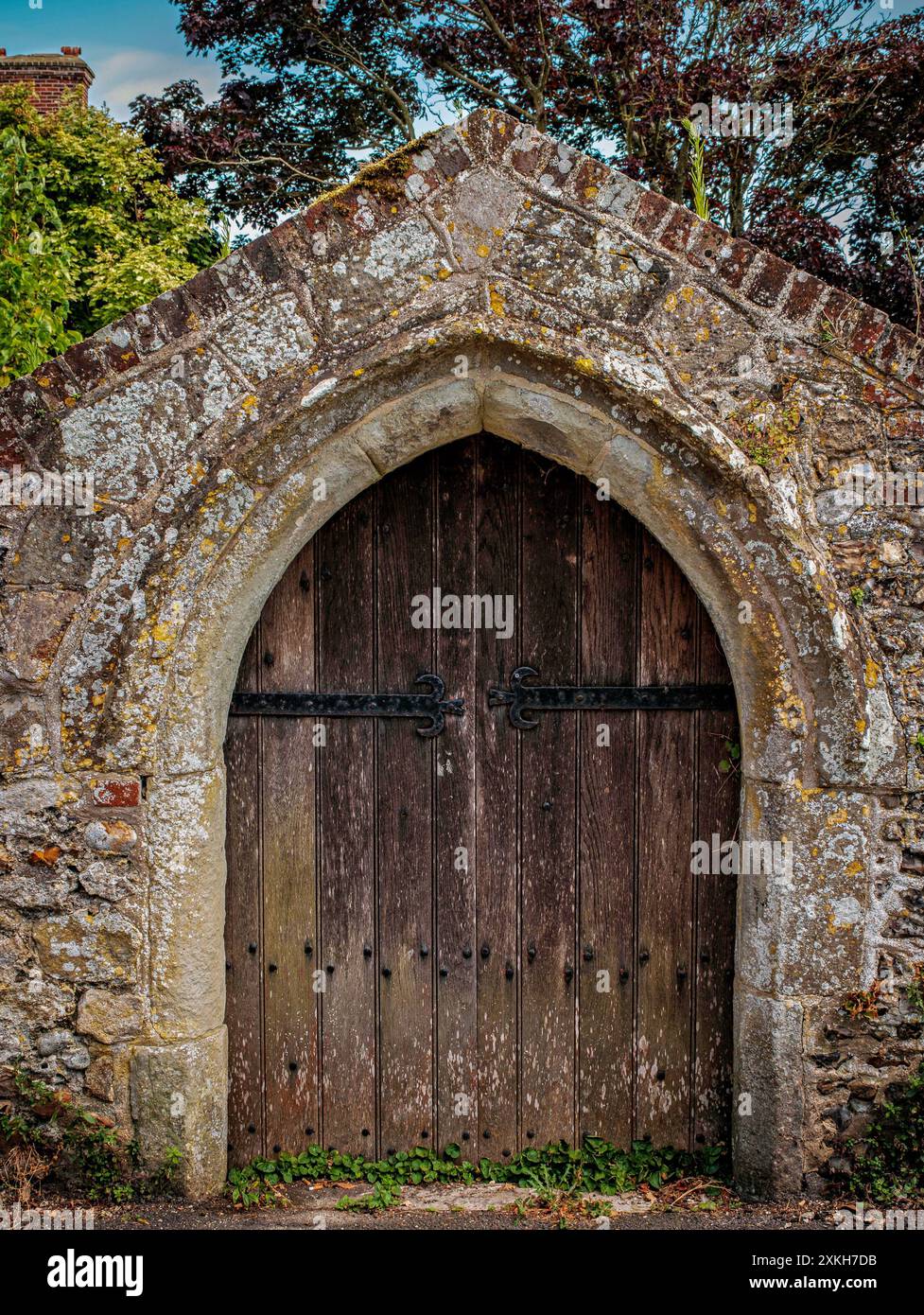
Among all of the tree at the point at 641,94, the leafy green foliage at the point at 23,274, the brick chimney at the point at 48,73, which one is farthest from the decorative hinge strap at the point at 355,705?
the brick chimney at the point at 48,73

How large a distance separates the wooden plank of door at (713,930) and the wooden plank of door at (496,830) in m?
0.59

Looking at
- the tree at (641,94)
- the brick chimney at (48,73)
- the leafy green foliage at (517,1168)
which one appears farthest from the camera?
the brick chimney at (48,73)

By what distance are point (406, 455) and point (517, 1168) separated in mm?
2292

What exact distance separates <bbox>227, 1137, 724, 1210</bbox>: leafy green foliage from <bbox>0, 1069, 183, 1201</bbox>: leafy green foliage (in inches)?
14.0

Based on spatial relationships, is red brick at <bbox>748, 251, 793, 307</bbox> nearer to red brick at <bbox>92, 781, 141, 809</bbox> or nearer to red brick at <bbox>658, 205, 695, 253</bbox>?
red brick at <bbox>658, 205, 695, 253</bbox>

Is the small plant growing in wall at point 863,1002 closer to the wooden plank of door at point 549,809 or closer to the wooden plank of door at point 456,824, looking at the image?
the wooden plank of door at point 549,809

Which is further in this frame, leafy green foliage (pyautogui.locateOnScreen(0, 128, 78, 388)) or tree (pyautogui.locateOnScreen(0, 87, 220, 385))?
tree (pyautogui.locateOnScreen(0, 87, 220, 385))

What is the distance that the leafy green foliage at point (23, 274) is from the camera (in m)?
3.43

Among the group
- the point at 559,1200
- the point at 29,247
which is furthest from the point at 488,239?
the point at 559,1200

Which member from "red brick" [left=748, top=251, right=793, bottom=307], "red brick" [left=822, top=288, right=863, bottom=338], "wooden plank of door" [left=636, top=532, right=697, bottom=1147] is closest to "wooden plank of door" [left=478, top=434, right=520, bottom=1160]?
"wooden plank of door" [left=636, top=532, right=697, bottom=1147]

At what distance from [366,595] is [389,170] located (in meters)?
1.24

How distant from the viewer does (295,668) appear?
9.81 feet

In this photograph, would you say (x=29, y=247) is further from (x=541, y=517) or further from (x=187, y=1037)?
(x=187, y=1037)

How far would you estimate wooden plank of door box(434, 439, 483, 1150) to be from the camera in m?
2.99
